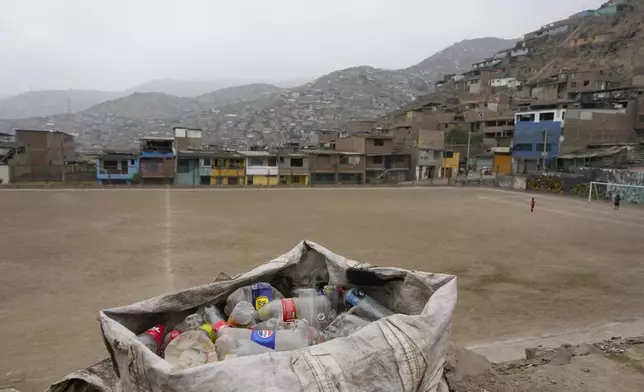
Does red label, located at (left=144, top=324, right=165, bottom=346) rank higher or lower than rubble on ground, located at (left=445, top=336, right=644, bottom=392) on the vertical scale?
higher

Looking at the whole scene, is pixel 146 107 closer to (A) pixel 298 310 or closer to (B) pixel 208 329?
(A) pixel 298 310

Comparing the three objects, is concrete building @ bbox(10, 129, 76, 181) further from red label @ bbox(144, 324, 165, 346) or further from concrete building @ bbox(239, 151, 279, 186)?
red label @ bbox(144, 324, 165, 346)

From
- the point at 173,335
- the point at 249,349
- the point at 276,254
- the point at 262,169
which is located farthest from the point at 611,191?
the point at 173,335

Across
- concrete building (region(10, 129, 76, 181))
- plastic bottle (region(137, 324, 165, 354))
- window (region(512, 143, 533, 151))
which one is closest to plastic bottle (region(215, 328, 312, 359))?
plastic bottle (region(137, 324, 165, 354))

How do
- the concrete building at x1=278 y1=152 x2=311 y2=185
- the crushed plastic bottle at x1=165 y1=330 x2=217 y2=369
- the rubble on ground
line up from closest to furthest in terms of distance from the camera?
the crushed plastic bottle at x1=165 y1=330 x2=217 y2=369 → the rubble on ground → the concrete building at x1=278 y1=152 x2=311 y2=185

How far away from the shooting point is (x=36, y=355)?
5.76 meters

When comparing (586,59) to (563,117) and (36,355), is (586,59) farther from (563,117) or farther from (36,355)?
(36,355)

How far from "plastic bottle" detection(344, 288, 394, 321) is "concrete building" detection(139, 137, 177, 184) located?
4115 cm

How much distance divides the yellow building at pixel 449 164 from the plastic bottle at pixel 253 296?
51.2m

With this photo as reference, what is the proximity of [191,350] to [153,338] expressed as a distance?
1.17 ft

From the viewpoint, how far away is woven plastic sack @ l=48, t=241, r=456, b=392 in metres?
1.79

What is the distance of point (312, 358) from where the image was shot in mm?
1937

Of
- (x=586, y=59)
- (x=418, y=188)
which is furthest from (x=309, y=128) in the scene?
(x=418, y=188)

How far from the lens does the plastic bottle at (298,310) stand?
291cm
